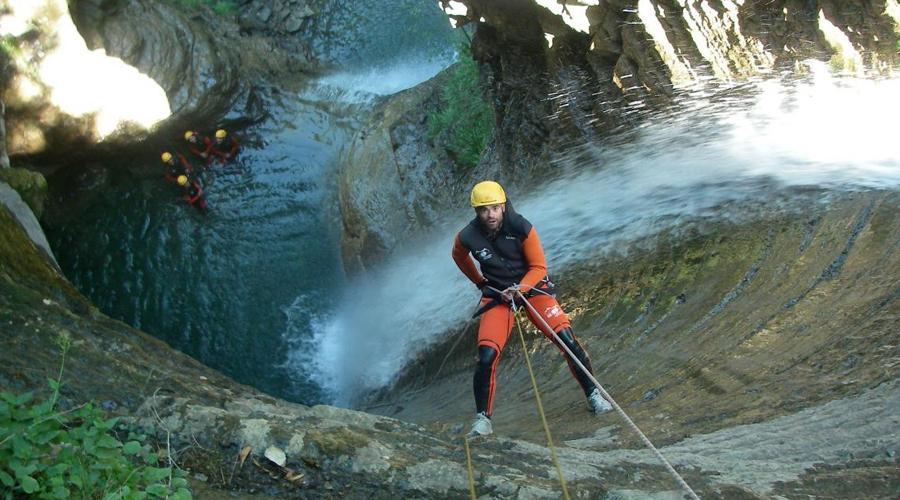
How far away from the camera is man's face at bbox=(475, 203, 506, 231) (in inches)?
197

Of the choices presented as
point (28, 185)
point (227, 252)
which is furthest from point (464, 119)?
point (28, 185)

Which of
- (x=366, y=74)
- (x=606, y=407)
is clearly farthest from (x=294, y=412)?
(x=366, y=74)

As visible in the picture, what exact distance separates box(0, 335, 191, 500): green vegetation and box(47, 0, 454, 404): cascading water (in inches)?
253

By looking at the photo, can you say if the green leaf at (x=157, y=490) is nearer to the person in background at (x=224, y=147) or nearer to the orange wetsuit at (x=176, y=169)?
→ the orange wetsuit at (x=176, y=169)

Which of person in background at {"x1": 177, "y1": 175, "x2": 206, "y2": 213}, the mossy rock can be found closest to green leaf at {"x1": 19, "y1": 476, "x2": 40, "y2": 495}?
the mossy rock

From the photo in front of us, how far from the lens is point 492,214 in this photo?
16.5 feet

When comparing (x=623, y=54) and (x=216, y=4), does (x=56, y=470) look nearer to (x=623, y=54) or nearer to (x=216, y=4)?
(x=623, y=54)

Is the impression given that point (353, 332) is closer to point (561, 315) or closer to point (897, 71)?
point (561, 315)

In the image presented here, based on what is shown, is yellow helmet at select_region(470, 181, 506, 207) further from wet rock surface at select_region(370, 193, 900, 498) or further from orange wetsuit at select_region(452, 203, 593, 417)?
wet rock surface at select_region(370, 193, 900, 498)

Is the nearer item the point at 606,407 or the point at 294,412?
the point at 294,412

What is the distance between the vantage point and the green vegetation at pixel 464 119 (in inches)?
426

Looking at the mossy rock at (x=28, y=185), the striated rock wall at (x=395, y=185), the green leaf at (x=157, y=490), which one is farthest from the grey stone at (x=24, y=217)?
the striated rock wall at (x=395, y=185)

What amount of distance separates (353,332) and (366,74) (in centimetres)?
820

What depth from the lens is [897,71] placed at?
28.6 feet
